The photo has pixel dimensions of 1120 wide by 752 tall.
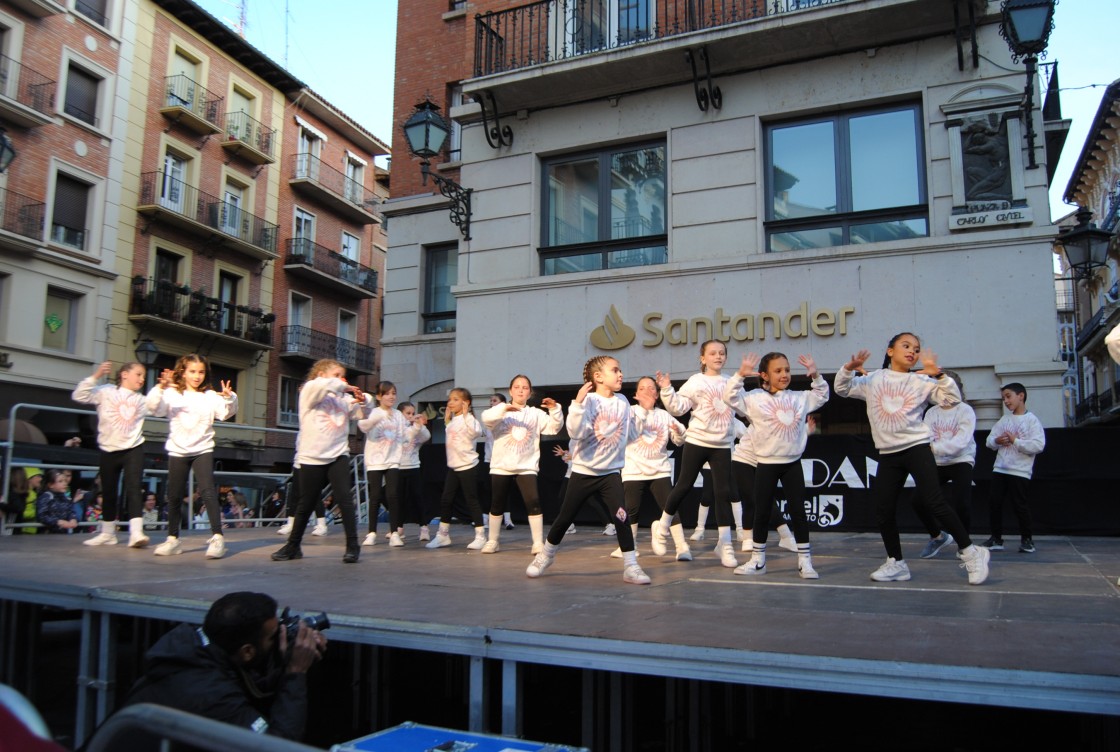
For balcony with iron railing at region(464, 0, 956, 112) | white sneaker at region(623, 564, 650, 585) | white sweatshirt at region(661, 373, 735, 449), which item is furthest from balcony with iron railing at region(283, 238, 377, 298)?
white sneaker at region(623, 564, 650, 585)

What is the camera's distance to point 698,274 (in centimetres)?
1440

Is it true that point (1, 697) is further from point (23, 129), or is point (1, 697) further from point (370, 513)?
point (23, 129)

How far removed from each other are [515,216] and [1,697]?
14992 millimetres

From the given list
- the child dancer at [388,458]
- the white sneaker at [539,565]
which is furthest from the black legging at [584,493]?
the child dancer at [388,458]

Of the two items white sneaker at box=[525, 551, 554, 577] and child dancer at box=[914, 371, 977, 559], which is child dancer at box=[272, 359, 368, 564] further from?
child dancer at box=[914, 371, 977, 559]

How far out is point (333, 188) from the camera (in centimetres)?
3916

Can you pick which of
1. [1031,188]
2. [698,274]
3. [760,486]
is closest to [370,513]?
[760,486]

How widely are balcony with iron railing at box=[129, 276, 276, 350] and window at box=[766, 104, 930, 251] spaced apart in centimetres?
2198

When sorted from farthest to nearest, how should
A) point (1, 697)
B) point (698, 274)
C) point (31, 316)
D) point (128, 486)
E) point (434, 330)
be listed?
point (31, 316)
point (434, 330)
point (698, 274)
point (128, 486)
point (1, 697)

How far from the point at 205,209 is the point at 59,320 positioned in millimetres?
7740

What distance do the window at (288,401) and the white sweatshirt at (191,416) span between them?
92.1ft

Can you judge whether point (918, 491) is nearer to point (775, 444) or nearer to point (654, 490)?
point (775, 444)

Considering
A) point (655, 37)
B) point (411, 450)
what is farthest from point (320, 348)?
point (411, 450)

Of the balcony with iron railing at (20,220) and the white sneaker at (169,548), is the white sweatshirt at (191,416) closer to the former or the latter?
the white sneaker at (169,548)
